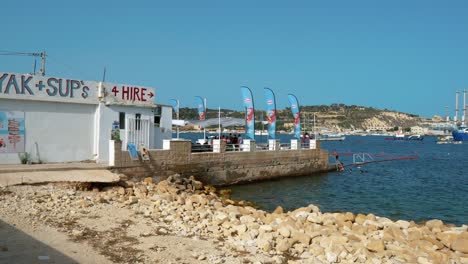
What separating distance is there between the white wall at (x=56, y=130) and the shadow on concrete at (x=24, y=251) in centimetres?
973

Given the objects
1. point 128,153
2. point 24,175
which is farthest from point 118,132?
point 24,175

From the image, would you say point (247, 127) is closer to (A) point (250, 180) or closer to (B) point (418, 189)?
(A) point (250, 180)

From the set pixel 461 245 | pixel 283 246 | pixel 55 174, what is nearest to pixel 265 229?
pixel 283 246

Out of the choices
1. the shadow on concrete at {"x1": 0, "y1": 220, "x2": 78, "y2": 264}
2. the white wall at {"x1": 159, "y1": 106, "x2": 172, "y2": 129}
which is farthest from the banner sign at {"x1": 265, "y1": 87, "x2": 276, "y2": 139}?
the shadow on concrete at {"x1": 0, "y1": 220, "x2": 78, "y2": 264}

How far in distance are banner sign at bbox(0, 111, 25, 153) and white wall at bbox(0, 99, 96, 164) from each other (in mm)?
178

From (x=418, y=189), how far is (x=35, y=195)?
78.7ft

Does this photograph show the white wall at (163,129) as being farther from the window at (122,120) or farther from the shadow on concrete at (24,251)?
the shadow on concrete at (24,251)

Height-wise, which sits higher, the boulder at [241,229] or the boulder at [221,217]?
the boulder at [221,217]

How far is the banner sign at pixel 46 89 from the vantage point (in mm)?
18219

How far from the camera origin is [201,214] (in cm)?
1370

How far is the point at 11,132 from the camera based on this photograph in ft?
60.4

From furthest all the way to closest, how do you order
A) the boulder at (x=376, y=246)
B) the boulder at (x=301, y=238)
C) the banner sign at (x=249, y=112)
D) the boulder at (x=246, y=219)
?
the banner sign at (x=249, y=112), the boulder at (x=246, y=219), the boulder at (x=301, y=238), the boulder at (x=376, y=246)

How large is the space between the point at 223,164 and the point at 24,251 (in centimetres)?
1631

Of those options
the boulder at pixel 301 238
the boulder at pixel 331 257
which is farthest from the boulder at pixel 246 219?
the boulder at pixel 331 257
